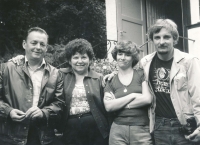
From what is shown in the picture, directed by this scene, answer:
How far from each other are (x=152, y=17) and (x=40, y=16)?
327 inches

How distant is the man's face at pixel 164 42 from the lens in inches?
119

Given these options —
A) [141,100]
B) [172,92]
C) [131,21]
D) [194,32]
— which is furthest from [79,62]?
[131,21]

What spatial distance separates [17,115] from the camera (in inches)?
114

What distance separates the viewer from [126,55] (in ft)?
10.8

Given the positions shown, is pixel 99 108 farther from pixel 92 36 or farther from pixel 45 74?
pixel 92 36

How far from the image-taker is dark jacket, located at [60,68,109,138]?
3.30m

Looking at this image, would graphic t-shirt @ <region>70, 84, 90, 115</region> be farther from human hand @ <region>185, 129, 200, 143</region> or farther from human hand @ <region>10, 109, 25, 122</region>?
human hand @ <region>185, 129, 200, 143</region>

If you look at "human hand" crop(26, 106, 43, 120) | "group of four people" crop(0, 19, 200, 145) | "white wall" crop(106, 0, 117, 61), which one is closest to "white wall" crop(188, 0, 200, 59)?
"white wall" crop(106, 0, 117, 61)

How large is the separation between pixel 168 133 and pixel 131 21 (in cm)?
504

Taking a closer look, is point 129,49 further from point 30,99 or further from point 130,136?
point 30,99

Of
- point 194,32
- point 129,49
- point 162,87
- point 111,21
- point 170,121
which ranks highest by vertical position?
point 111,21

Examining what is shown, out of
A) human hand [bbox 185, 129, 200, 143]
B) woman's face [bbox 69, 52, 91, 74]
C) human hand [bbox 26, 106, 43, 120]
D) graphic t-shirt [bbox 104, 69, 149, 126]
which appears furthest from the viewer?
woman's face [bbox 69, 52, 91, 74]

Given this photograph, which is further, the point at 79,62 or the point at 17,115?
the point at 79,62

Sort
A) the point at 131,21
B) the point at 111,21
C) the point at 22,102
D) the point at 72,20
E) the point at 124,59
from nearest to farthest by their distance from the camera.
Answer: the point at 22,102 < the point at 124,59 < the point at 111,21 < the point at 131,21 < the point at 72,20
